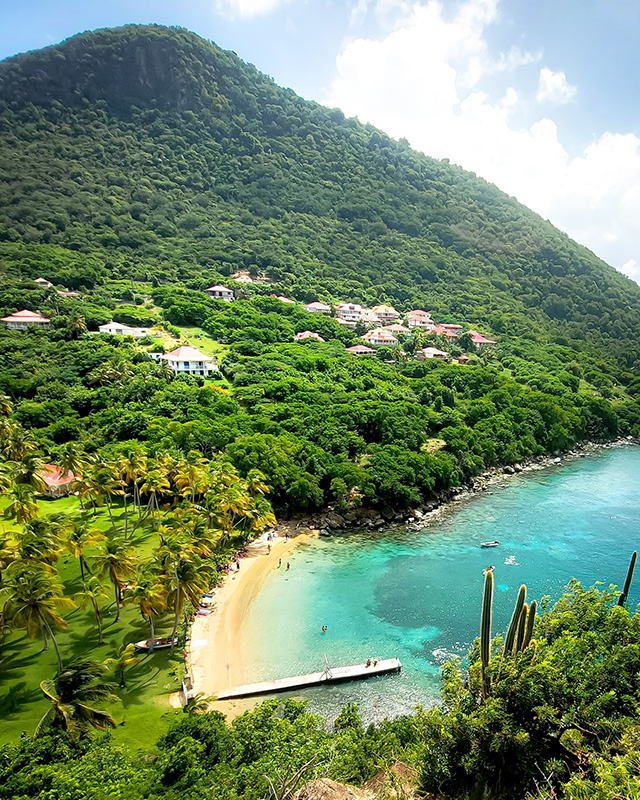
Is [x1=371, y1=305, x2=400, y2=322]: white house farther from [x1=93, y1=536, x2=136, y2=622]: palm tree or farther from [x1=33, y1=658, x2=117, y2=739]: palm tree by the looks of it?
[x1=33, y1=658, x2=117, y2=739]: palm tree

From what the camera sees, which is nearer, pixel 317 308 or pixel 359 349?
pixel 359 349

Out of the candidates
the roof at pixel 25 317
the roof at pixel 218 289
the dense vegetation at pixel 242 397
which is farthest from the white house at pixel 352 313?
the roof at pixel 25 317

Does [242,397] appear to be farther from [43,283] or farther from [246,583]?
[43,283]

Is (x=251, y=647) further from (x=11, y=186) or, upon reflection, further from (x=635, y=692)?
(x=11, y=186)

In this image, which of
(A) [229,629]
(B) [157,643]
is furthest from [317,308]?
(B) [157,643]

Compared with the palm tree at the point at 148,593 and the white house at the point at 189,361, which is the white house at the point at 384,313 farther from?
the palm tree at the point at 148,593

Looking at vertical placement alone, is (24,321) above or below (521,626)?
above
